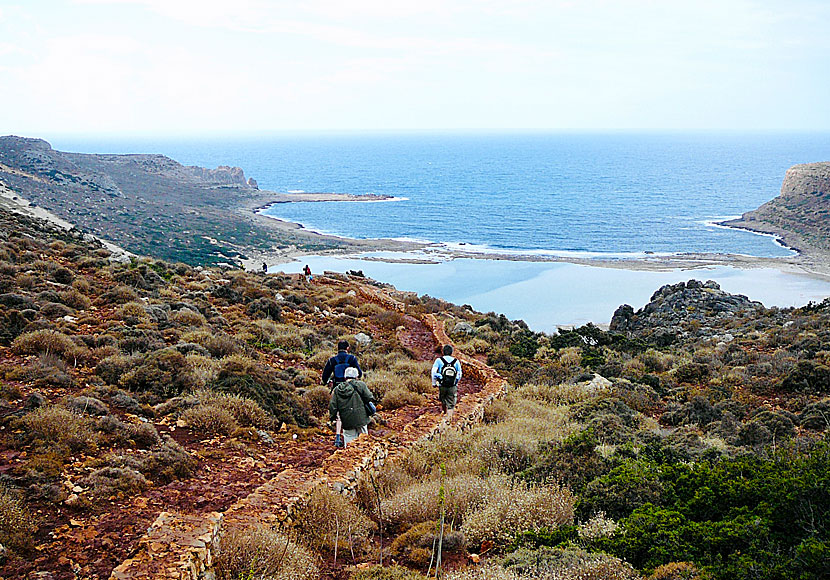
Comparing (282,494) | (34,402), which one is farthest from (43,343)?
(282,494)

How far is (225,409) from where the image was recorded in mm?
9375

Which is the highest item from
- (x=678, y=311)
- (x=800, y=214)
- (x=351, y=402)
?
(x=800, y=214)

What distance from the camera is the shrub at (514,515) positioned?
598 centimetres

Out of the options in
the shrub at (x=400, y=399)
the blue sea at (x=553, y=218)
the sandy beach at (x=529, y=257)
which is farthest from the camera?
the sandy beach at (x=529, y=257)

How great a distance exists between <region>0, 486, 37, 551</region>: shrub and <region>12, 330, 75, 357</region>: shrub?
5163 mm

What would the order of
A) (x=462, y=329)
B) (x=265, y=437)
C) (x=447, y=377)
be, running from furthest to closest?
1. (x=462, y=329)
2. (x=447, y=377)
3. (x=265, y=437)

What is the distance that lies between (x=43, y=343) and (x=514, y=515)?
874 centimetres

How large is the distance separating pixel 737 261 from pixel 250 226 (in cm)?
6392

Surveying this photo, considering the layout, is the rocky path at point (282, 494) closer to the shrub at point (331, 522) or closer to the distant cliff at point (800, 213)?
the shrub at point (331, 522)

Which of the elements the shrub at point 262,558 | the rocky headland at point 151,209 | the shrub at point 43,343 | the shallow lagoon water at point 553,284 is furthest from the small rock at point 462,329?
the rocky headland at point 151,209

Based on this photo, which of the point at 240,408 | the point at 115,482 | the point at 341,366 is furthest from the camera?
the point at 240,408

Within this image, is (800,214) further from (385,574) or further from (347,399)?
(385,574)

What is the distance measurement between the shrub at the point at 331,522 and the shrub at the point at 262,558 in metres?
0.54

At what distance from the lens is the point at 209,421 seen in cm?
894
